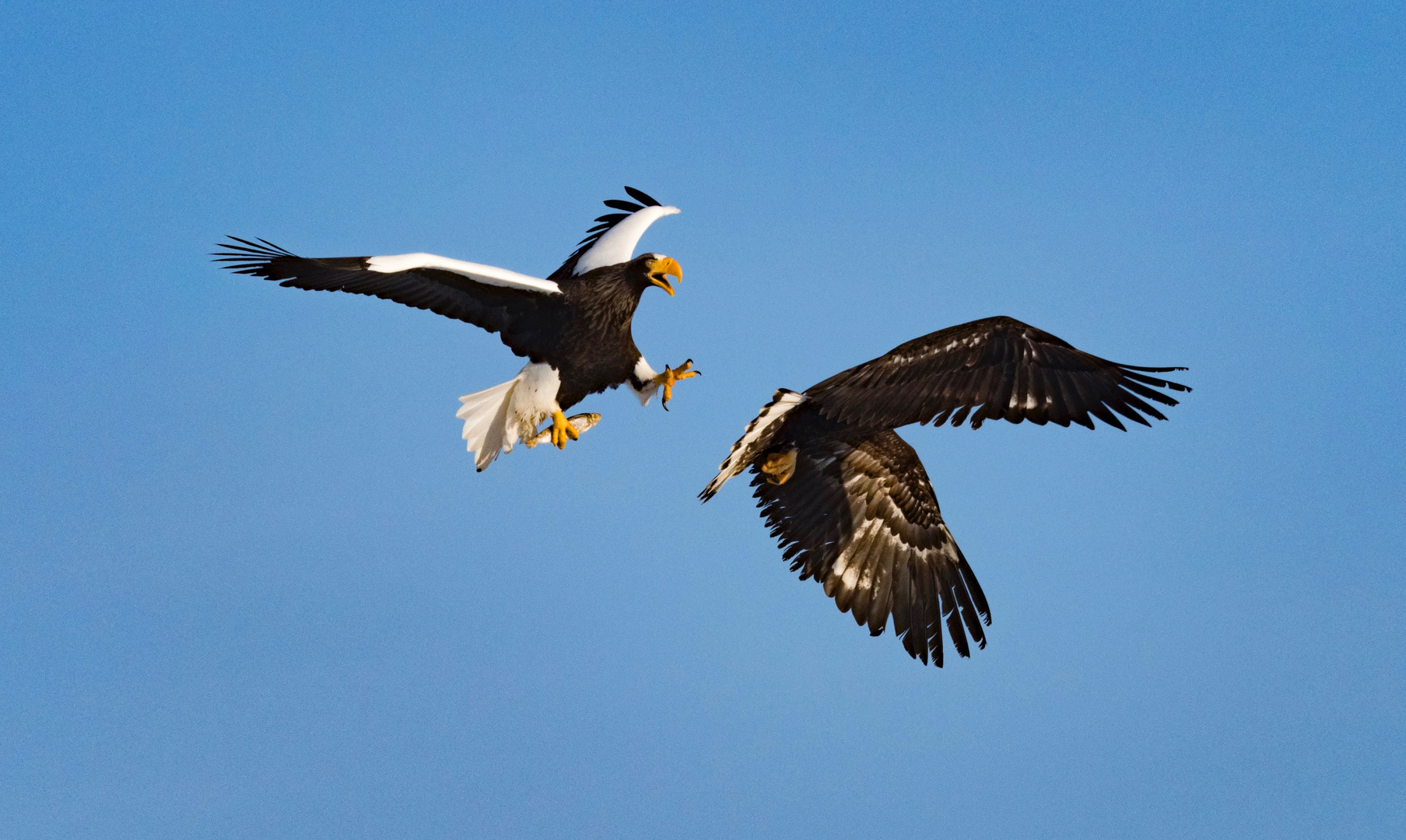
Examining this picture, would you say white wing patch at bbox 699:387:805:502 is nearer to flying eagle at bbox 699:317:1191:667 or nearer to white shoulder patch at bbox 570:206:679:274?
flying eagle at bbox 699:317:1191:667

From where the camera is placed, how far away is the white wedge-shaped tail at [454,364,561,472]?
794cm

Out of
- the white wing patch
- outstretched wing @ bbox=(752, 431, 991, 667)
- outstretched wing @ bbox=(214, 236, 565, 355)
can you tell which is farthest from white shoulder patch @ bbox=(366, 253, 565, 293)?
outstretched wing @ bbox=(752, 431, 991, 667)

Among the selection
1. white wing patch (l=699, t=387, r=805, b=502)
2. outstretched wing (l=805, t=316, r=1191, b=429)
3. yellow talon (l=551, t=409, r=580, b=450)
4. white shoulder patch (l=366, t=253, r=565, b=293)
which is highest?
white shoulder patch (l=366, t=253, r=565, b=293)

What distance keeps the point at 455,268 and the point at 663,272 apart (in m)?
1.33

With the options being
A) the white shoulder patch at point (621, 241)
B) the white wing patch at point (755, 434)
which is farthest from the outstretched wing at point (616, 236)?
the white wing patch at point (755, 434)

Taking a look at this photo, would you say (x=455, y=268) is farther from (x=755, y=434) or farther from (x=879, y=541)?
(x=879, y=541)

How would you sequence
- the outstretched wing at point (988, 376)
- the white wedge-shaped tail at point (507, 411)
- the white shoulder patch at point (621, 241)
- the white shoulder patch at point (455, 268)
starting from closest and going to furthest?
the outstretched wing at point (988, 376) < the white shoulder patch at point (455, 268) < the white wedge-shaped tail at point (507, 411) < the white shoulder patch at point (621, 241)

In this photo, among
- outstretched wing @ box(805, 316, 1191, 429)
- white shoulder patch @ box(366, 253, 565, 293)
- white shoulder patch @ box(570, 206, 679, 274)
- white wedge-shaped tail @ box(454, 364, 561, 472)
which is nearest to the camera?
outstretched wing @ box(805, 316, 1191, 429)

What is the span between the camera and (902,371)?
664 cm

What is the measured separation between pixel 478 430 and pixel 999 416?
136 inches

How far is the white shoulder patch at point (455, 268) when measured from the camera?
24.4 feet

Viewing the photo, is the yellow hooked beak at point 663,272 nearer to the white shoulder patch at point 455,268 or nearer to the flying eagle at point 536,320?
the flying eagle at point 536,320

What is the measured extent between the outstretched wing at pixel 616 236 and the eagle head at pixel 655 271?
179 mm

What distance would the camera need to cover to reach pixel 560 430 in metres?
8.02
